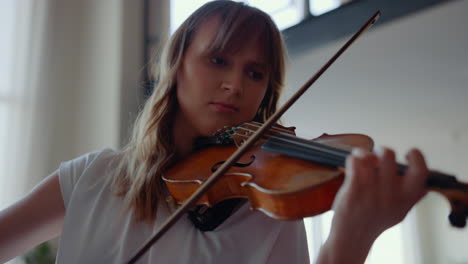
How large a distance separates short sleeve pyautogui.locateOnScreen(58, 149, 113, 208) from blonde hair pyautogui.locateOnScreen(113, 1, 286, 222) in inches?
2.8

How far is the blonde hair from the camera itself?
716 millimetres

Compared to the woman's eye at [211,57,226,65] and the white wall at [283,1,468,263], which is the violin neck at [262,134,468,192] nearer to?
the woman's eye at [211,57,226,65]

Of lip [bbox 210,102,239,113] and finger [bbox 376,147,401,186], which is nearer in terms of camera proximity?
finger [bbox 376,147,401,186]

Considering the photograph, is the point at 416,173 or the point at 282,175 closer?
the point at 416,173

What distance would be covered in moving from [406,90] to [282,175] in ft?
7.32

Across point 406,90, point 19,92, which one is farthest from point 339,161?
point 406,90

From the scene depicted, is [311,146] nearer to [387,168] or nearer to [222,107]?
[387,168]

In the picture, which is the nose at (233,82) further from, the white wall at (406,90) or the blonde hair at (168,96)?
the white wall at (406,90)

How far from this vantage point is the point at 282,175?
512 mm

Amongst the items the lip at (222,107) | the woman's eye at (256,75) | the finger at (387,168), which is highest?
the woman's eye at (256,75)

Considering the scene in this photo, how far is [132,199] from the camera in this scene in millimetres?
703

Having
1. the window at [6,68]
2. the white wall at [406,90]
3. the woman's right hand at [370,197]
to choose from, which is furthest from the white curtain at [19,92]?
the woman's right hand at [370,197]

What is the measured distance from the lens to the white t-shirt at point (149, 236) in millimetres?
646

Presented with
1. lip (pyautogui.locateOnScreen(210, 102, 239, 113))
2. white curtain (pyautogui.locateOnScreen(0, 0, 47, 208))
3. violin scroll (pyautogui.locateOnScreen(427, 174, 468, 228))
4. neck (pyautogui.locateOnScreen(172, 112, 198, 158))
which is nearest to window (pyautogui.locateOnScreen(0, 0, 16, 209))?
white curtain (pyautogui.locateOnScreen(0, 0, 47, 208))
